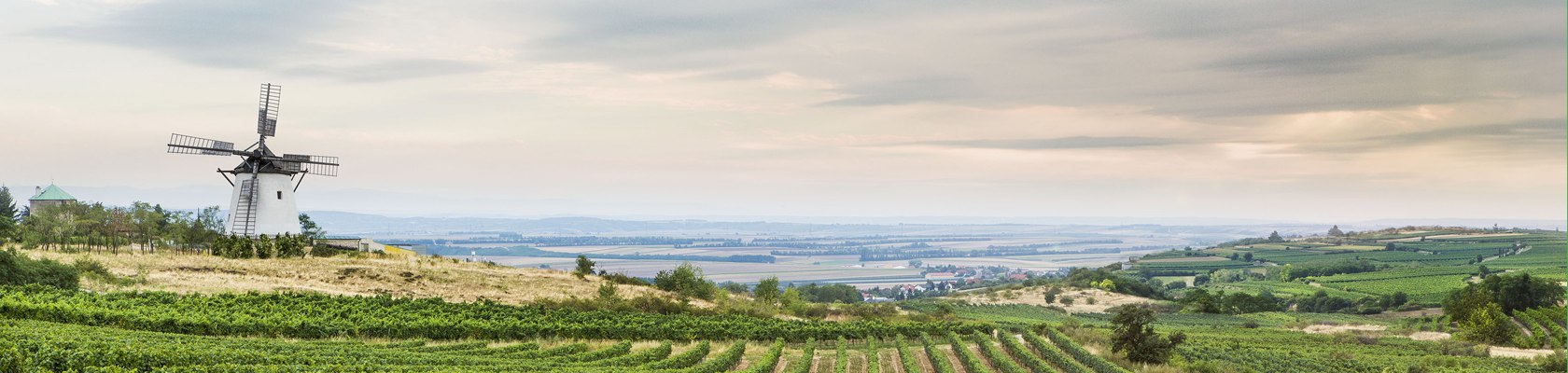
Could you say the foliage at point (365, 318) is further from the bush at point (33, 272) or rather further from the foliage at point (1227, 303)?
the foliage at point (1227, 303)

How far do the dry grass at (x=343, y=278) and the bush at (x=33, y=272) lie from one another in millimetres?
1684

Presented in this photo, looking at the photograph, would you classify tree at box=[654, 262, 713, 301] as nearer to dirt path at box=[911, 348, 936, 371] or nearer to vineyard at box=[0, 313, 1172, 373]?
vineyard at box=[0, 313, 1172, 373]

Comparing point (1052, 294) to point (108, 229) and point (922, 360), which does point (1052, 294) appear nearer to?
point (922, 360)

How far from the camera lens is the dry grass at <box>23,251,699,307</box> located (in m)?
62.2

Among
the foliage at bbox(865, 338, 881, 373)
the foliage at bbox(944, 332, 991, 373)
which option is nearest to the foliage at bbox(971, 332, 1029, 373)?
the foliage at bbox(944, 332, 991, 373)

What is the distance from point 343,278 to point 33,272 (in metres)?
21.1

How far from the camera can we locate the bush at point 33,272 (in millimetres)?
50306

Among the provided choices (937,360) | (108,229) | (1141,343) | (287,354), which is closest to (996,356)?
(937,360)

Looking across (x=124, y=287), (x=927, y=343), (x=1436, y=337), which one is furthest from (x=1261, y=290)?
(x=124, y=287)

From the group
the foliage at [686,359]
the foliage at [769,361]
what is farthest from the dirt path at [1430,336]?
the foliage at [686,359]

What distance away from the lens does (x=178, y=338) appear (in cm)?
3650

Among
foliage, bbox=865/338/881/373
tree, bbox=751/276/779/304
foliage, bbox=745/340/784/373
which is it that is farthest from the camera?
tree, bbox=751/276/779/304

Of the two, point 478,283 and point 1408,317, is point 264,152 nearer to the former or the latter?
point 478,283

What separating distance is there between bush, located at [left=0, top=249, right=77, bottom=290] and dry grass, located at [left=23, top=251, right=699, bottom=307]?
66.3 inches
